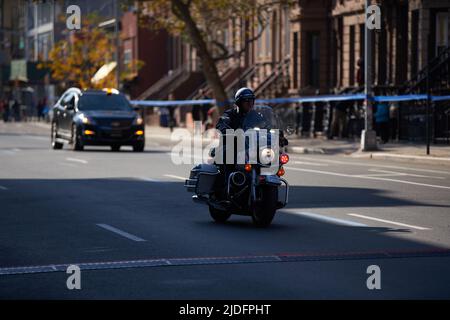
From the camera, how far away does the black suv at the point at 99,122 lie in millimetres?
36844

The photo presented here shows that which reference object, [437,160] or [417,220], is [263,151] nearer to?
[417,220]

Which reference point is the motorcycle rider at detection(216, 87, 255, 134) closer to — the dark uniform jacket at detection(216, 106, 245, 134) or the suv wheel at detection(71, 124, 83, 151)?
the dark uniform jacket at detection(216, 106, 245, 134)

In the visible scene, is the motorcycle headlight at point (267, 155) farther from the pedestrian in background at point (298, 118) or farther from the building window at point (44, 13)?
the building window at point (44, 13)

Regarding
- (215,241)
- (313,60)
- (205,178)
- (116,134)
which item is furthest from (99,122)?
(215,241)

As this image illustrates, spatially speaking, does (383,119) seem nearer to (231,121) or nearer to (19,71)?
(231,121)

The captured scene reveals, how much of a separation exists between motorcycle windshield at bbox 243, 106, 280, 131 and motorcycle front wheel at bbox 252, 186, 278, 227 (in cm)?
79

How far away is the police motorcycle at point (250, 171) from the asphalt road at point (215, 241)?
29 cm

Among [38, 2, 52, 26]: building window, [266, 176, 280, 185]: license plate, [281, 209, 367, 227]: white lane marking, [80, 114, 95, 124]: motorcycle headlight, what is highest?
[38, 2, 52, 26]: building window

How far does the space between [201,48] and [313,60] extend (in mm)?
7720

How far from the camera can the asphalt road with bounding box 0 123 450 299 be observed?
1054cm

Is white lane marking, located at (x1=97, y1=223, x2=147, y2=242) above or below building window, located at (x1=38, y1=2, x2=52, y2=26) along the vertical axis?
below

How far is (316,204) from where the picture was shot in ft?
61.5

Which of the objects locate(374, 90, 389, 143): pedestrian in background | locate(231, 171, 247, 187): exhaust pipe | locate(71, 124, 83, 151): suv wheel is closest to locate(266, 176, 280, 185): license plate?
locate(231, 171, 247, 187): exhaust pipe

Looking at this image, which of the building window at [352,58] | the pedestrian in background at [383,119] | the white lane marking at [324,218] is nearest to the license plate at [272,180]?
the white lane marking at [324,218]
